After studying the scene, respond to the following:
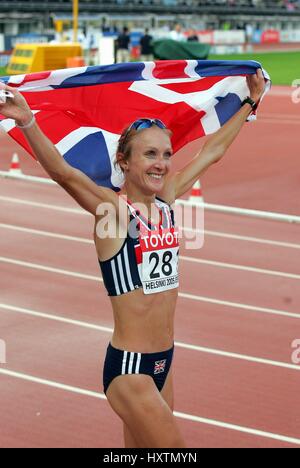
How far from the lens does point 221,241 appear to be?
43.9 feet

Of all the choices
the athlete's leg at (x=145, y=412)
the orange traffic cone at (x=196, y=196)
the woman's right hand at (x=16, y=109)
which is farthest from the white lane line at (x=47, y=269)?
the woman's right hand at (x=16, y=109)

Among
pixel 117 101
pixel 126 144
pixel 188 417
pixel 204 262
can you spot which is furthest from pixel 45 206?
pixel 126 144

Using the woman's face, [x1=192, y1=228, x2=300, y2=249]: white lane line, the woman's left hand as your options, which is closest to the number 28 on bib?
the woman's face

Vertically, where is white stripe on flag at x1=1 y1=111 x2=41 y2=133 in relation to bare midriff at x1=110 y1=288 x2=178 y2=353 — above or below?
above

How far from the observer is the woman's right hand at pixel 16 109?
471 centimetres

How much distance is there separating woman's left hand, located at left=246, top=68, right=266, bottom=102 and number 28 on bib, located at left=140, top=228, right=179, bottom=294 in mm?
1322

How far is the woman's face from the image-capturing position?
5094mm

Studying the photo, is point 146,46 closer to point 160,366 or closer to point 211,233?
point 211,233

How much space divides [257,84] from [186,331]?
13.2 ft

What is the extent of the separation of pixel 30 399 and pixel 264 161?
13028 mm

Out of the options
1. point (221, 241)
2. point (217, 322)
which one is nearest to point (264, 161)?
point (221, 241)

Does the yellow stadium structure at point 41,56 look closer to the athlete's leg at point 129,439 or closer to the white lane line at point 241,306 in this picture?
the white lane line at point 241,306

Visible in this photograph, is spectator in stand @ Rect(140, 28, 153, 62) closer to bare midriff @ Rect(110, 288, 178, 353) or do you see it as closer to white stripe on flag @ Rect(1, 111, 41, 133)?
white stripe on flag @ Rect(1, 111, 41, 133)

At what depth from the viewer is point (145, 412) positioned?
4.80 m
